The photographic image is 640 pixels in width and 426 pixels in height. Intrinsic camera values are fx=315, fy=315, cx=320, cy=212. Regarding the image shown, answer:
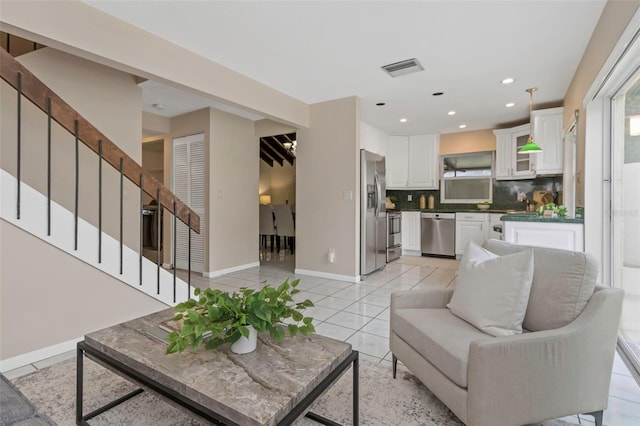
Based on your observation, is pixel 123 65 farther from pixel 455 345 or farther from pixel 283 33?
pixel 455 345

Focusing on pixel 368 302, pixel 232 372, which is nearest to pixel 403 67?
pixel 368 302

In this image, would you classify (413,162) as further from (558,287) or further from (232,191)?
(558,287)

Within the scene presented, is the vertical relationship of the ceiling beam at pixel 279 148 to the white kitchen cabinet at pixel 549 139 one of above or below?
above

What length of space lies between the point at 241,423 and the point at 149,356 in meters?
0.57

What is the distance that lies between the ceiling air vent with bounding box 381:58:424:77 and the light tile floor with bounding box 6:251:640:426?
102 inches

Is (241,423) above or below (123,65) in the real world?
below

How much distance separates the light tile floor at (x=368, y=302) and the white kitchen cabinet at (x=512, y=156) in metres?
1.92

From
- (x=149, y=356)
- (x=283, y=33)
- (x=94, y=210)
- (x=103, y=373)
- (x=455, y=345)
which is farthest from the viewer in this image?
(x=94, y=210)

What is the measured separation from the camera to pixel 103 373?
6.59ft

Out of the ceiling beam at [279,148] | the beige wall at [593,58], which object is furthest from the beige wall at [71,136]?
the ceiling beam at [279,148]

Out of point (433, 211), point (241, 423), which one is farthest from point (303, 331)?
point (433, 211)

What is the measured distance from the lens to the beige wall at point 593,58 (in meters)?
2.03

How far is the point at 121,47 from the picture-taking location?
2539 millimetres

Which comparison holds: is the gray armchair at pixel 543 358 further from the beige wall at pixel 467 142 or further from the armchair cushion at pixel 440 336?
the beige wall at pixel 467 142
